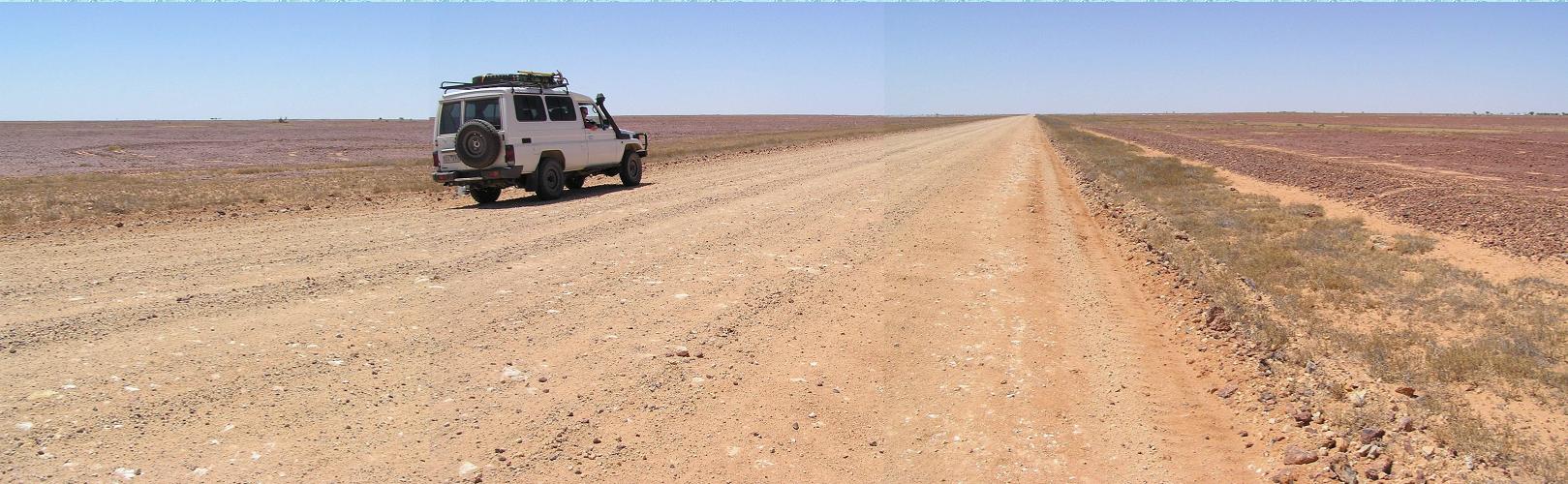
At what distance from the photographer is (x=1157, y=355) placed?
5.86m

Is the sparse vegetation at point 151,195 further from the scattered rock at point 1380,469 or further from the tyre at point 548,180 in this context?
the scattered rock at point 1380,469

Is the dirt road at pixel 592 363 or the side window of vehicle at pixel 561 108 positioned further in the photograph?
the side window of vehicle at pixel 561 108

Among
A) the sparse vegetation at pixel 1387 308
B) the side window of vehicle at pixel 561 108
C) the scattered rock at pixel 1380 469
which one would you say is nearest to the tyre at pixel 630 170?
the side window of vehicle at pixel 561 108

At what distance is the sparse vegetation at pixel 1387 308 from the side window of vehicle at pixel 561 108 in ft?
36.2

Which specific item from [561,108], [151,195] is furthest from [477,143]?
[151,195]

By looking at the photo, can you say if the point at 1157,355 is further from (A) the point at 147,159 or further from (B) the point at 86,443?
(A) the point at 147,159

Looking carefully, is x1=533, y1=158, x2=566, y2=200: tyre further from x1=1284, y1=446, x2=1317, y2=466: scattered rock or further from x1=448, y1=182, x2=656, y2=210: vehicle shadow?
x1=1284, y1=446, x2=1317, y2=466: scattered rock

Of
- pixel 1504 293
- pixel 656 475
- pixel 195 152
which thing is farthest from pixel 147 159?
pixel 1504 293

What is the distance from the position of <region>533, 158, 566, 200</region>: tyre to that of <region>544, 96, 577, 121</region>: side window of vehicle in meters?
0.93

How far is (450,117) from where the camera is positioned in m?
15.3

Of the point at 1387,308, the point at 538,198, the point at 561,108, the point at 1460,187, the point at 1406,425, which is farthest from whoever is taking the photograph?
the point at 561,108

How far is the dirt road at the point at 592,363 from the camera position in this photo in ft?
13.2

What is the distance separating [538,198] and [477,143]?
1788 millimetres

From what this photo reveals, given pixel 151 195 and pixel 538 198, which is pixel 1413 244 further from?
pixel 151 195
